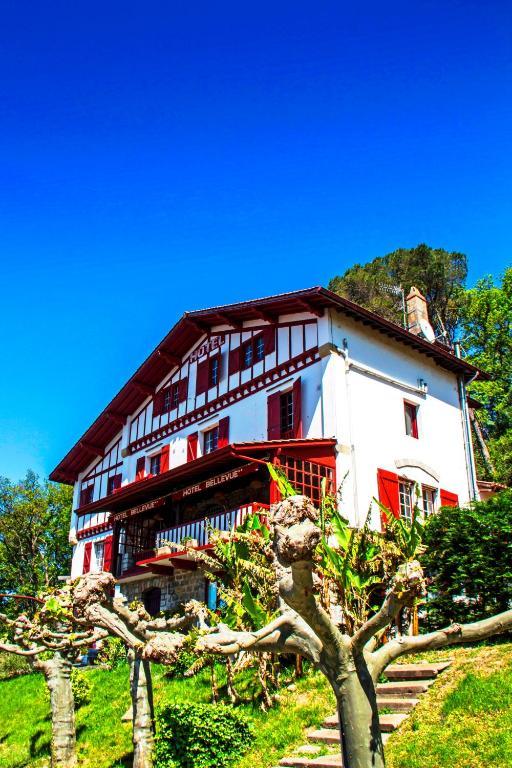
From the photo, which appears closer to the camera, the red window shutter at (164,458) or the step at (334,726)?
the step at (334,726)

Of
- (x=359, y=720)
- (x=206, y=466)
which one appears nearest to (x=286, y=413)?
(x=206, y=466)

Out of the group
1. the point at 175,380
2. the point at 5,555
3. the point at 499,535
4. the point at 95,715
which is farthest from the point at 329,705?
the point at 5,555

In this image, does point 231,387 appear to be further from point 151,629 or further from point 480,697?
point 480,697

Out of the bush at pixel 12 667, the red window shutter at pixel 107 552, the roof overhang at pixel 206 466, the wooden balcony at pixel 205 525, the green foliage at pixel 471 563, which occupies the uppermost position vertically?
the roof overhang at pixel 206 466

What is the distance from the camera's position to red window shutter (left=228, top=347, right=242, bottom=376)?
2348 centimetres

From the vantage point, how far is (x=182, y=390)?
26.2 meters

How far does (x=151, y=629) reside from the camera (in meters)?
11.3

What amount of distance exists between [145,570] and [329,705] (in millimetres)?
11390

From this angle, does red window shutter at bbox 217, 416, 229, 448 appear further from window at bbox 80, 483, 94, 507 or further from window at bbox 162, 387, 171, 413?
window at bbox 80, 483, 94, 507

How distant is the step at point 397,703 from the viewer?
10.6m

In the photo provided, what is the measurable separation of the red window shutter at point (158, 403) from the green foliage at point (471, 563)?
14.1 metres

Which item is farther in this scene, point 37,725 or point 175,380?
point 175,380

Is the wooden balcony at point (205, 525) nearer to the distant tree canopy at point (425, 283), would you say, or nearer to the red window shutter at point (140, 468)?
the red window shutter at point (140, 468)

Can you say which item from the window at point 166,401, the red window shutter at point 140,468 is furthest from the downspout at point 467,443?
the red window shutter at point 140,468
